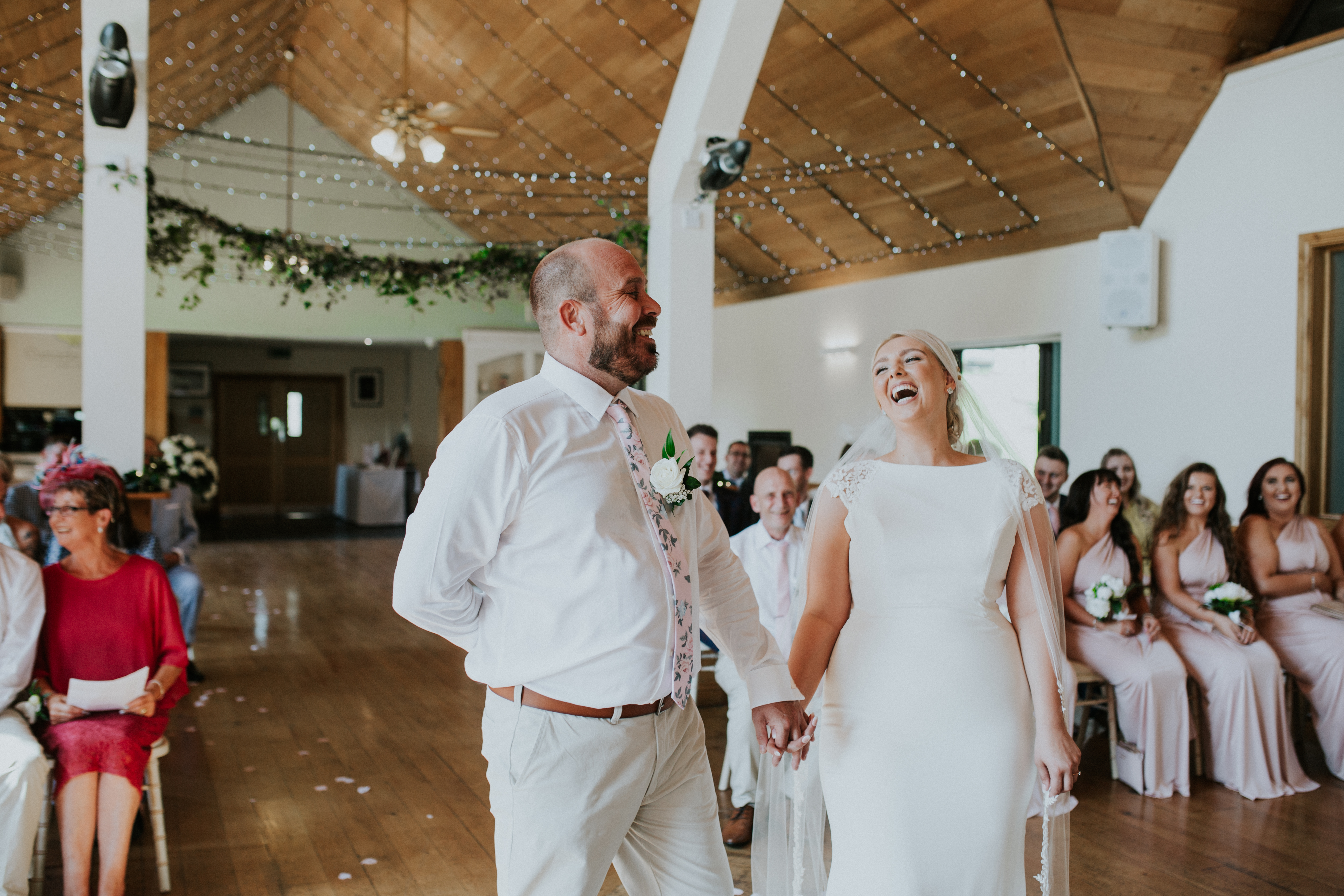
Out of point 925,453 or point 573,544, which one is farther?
point 925,453

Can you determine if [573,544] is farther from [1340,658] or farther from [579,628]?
[1340,658]

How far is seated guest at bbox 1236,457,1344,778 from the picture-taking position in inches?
179

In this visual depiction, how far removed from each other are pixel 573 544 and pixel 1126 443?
256 inches

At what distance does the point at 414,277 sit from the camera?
9.38 m

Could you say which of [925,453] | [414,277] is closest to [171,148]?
[414,277]

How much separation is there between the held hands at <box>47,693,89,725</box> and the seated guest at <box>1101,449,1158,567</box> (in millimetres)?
4568

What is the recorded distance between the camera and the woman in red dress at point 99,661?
9.71ft

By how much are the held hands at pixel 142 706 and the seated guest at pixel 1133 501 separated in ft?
14.4

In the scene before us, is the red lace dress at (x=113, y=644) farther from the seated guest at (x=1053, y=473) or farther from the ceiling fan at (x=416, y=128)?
the ceiling fan at (x=416, y=128)

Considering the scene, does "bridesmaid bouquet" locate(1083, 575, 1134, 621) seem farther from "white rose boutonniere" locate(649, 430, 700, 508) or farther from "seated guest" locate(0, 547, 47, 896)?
"seated guest" locate(0, 547, 47, 896)

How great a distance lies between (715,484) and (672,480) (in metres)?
4.08

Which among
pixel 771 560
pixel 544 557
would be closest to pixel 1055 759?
pixel 544 557

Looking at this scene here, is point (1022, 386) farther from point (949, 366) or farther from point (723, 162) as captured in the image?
point (949, 366)

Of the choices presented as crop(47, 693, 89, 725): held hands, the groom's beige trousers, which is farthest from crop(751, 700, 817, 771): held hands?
crop(47, 693, 89, 725): held hands
